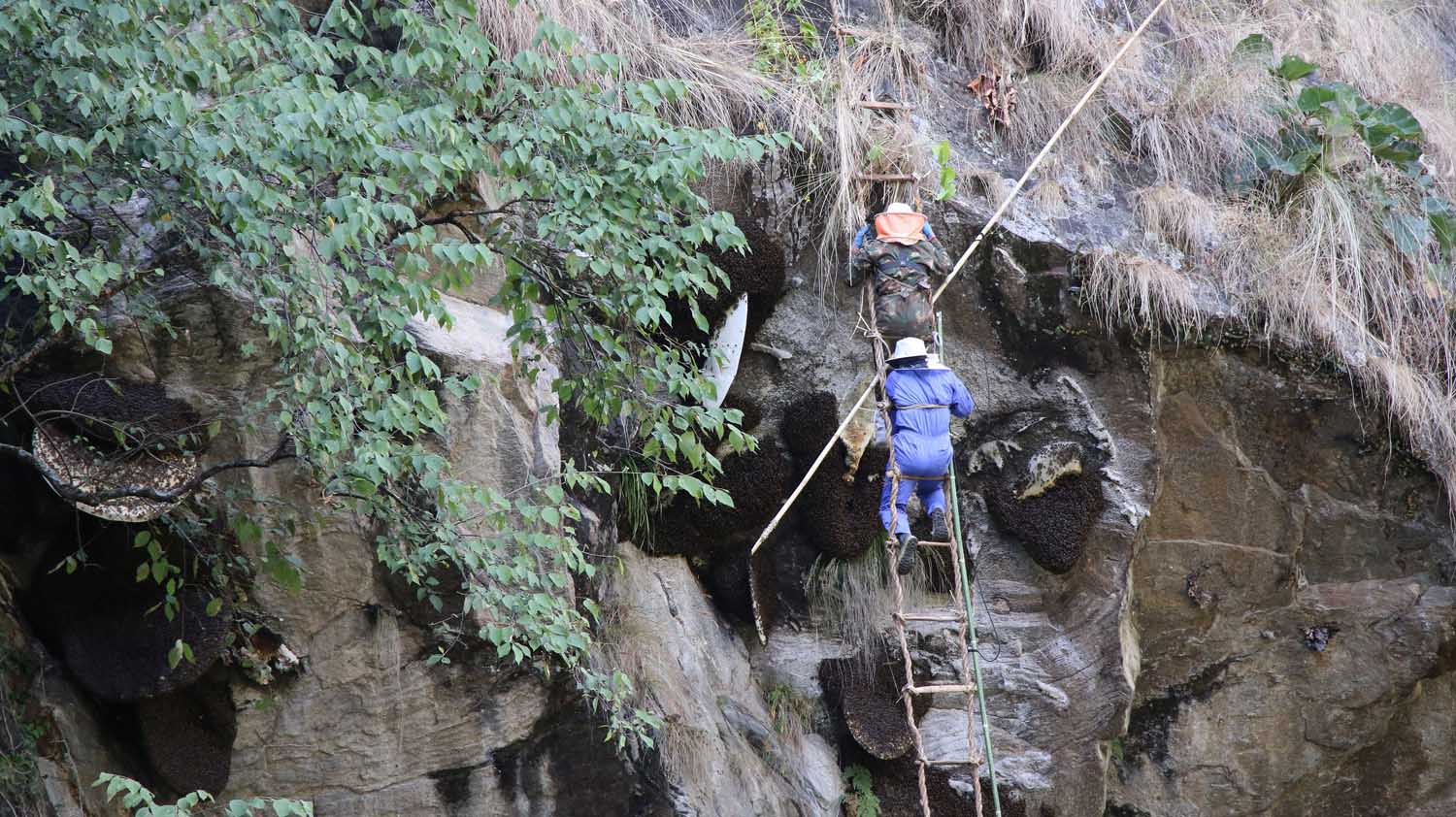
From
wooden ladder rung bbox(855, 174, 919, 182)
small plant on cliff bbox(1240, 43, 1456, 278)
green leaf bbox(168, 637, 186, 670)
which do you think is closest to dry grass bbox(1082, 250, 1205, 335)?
wooden ladder rung bbox(855, 174, 919, 182)

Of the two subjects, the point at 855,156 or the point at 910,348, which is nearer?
the point at 910,348

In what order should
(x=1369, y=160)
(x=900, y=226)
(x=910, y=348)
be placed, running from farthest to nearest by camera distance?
(x=1369, y=160) → (x=900, y=226) → (x=910, y=348)

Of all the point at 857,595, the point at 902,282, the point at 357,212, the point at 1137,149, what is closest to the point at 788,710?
the point at 857,595

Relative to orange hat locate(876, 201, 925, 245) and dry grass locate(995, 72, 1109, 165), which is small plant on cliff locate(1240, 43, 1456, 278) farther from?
orange hat locate(876, 201, 925, 245)

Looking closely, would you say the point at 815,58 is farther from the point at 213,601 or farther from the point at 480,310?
the point at 213,601

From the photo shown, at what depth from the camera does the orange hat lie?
21.7 feet

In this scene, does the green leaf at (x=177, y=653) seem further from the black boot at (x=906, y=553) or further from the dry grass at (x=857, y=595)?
the dry grass at (x=857, y=595)

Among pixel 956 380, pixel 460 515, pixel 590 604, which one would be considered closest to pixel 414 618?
pixel 460 515

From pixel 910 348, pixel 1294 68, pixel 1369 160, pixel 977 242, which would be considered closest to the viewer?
pixel 910 348

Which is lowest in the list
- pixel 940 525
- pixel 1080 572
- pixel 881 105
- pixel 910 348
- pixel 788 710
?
pixel 788 710

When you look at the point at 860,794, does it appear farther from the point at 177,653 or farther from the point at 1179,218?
the point at 177,653

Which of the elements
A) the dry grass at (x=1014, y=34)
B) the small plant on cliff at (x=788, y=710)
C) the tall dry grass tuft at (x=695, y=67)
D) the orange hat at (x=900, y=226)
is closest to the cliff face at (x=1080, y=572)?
the small plant on cliff at (x=788, y=710)

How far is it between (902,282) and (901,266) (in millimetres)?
84

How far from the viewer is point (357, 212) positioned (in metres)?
3.87
